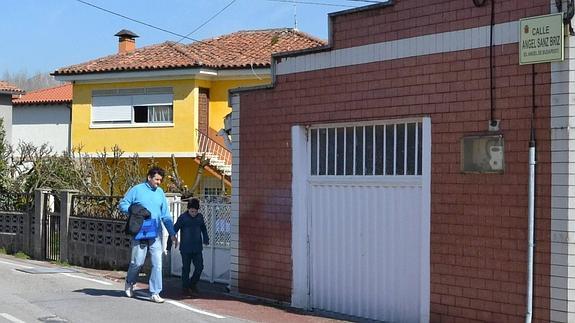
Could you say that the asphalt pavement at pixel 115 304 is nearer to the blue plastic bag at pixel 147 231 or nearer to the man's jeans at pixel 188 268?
the man's jeans at pixel 188 268

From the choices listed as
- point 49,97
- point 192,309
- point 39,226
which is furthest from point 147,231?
point 49,97

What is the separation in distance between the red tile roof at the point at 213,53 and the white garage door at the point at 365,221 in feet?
45.5

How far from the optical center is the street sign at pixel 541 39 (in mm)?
7988

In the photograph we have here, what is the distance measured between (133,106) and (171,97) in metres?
1.58

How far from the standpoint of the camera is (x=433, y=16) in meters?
9.34

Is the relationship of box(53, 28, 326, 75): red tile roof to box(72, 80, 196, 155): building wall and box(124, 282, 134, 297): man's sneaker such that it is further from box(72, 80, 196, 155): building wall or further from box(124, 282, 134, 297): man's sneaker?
box(124, 282, 134, 297): man's sneaker

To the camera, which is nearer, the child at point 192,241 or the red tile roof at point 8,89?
the child at point 192,241

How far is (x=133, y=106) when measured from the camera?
1049 inches

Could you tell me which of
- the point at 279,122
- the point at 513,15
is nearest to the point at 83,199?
the point at 279,122

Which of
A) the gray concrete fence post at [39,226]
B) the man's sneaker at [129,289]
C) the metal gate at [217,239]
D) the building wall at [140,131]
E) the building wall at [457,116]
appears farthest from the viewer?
the building wall at [140,131]

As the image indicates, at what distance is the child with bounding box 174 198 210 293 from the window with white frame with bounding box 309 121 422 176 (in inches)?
94.9

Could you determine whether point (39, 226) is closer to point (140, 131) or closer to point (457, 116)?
point (140, 131)

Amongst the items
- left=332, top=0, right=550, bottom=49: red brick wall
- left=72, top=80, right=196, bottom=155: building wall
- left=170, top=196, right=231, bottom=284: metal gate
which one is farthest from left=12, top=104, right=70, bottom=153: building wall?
left=332, top=0, right=550, bottom=49: red brick wall

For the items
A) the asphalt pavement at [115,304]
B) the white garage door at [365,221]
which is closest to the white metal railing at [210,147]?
the asphalt pavement at [115,304]
